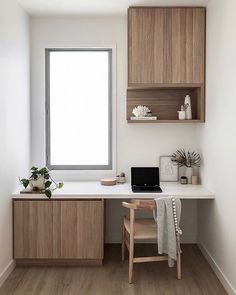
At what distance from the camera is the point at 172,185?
149 inches

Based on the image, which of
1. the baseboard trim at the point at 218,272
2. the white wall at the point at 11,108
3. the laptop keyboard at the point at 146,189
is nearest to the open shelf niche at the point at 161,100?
the laptop keyboard at the point at 146,189

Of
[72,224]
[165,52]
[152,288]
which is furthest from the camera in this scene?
[165,52]

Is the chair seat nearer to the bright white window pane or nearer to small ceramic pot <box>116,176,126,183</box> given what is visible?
small ceramic pot <box>116,176,126,183</box>

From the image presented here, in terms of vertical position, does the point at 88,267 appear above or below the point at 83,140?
below

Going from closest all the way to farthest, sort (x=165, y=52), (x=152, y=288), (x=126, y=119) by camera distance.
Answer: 1. (x=152, y=288)
2. (x=165, y=52)
3. (x=126, y=119)

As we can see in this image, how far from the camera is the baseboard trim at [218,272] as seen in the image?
2819 millimetres

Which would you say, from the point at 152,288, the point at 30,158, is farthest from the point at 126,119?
the point at 152,288

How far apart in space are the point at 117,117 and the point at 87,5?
48.6 inches

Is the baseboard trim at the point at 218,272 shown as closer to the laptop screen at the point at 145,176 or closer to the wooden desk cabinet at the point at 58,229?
the laptop screen at the point at 145,176

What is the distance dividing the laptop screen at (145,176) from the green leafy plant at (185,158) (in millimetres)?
352

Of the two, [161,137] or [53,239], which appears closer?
[53,239]

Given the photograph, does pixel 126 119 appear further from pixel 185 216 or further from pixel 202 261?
pixel 202 261

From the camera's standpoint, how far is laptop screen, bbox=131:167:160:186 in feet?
12.1

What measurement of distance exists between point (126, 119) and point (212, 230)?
1.52 metres
